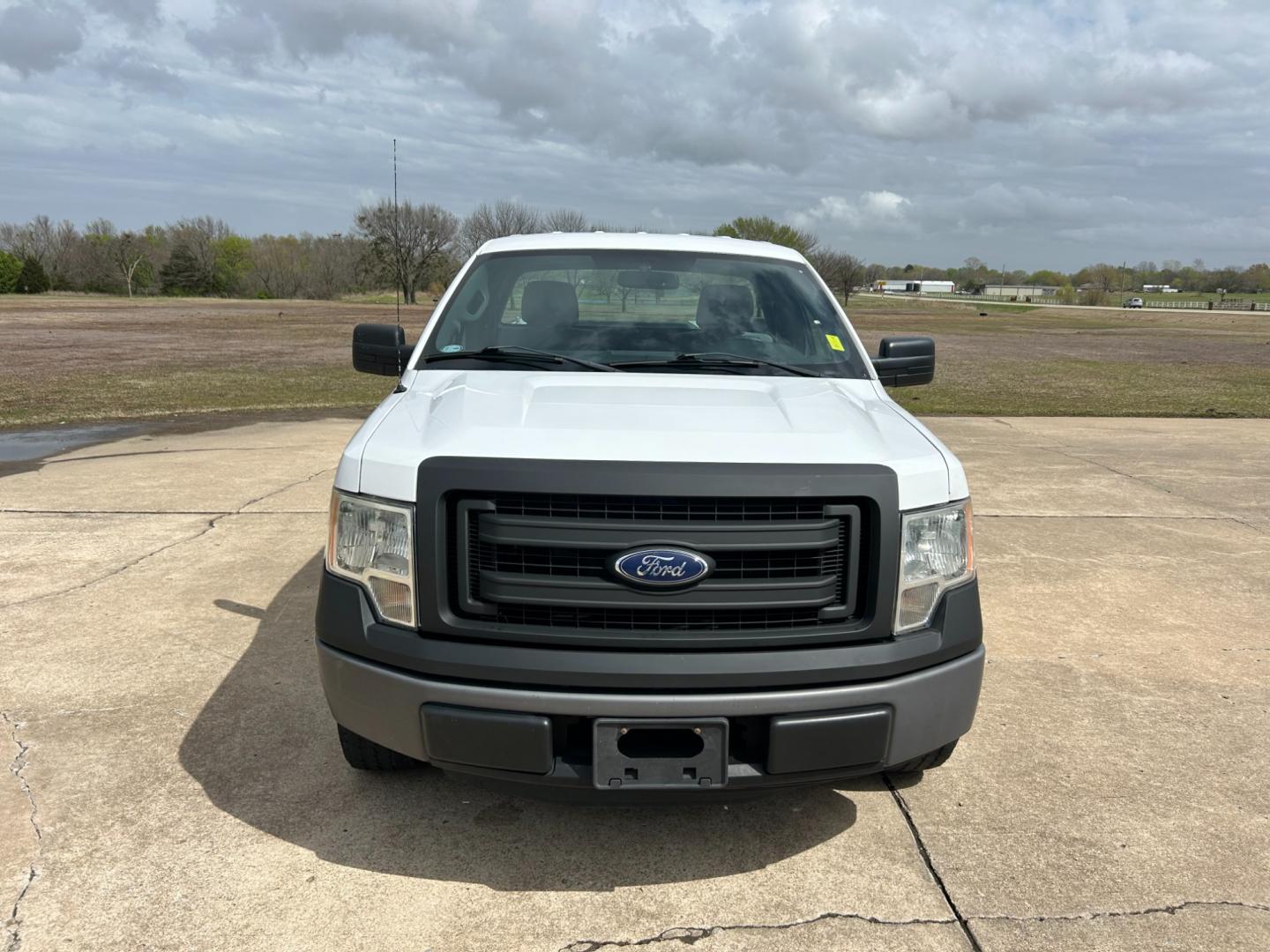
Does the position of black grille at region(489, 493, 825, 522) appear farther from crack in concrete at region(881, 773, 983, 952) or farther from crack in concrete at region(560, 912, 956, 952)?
crack in concrete at region(881, 773, 983, 952)

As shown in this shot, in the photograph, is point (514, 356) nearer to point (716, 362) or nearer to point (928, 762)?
point (716, 362)

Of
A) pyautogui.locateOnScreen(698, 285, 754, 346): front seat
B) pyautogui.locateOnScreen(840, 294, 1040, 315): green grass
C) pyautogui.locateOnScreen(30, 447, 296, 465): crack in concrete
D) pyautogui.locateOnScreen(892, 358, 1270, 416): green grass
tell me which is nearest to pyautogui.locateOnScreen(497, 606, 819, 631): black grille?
pyautogui.locateOnScreen(698, 285, 754, 346): front seat

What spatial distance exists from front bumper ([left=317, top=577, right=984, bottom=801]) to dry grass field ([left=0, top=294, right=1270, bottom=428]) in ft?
35.4

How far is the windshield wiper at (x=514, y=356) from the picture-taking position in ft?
11.8

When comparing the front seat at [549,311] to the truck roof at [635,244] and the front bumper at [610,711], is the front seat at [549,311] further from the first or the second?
the front bumper at [610,711]

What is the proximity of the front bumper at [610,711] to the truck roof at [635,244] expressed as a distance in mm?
2288

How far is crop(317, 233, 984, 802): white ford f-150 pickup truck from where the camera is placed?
8.11 ft

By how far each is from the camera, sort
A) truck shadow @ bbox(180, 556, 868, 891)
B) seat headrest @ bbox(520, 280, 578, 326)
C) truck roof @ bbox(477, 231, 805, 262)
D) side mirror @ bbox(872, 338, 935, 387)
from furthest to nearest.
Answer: truck roof @ bbox(477, 231, 805, 262), side mirror @ bbox(872, 338, 935, 387), seat headrest @ bbox(520, 280, 578, 326), truck shadow @ bbox(180, 556, 868, 891)

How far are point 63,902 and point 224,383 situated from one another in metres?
14.9

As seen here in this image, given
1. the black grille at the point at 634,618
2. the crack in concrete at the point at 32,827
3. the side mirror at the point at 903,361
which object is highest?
the side mirror at the point at 903,361

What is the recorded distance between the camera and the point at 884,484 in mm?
2584

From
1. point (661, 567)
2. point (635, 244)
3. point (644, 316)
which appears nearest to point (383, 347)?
point (644, 316)

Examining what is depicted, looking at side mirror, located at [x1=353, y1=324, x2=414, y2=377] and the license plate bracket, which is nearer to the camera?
the license plate bracket

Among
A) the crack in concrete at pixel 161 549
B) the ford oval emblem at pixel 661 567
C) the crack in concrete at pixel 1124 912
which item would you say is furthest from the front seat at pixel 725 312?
the crack in concrete at pixel 161 549
